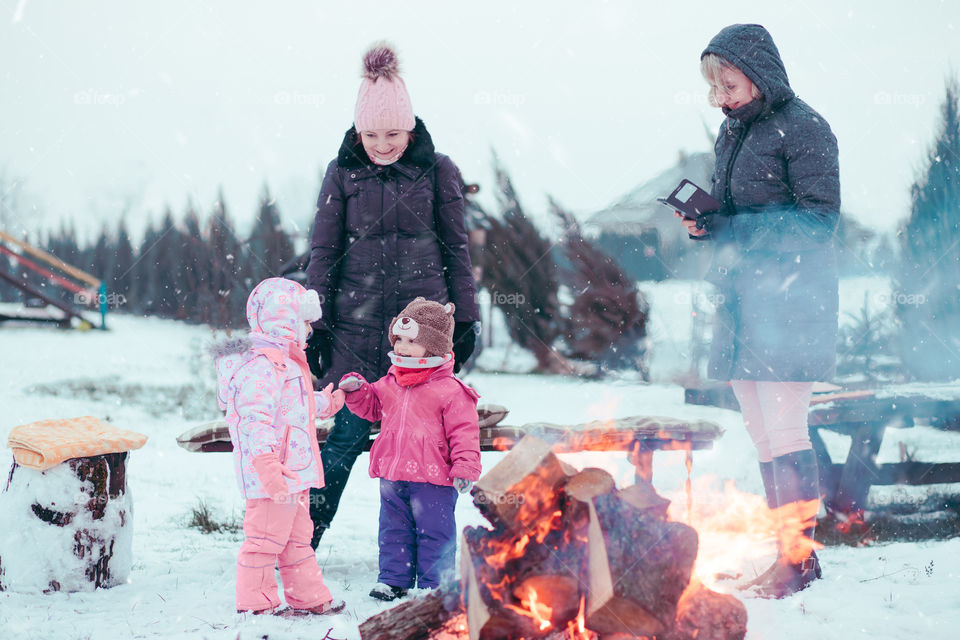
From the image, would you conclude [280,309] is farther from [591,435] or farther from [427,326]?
[591,435]

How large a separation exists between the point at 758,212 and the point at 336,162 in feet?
6.01

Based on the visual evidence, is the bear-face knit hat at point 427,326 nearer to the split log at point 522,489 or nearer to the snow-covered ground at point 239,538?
the split log at point 522,489

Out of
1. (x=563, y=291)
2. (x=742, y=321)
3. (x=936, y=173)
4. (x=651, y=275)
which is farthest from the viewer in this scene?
(x=651, y=275)

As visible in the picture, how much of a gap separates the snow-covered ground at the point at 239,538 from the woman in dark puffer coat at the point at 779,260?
37 cm

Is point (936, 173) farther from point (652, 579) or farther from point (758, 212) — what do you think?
point (652, 579)

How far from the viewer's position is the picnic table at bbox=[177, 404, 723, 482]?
11.1ft

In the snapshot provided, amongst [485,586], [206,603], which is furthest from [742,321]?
[206,603]

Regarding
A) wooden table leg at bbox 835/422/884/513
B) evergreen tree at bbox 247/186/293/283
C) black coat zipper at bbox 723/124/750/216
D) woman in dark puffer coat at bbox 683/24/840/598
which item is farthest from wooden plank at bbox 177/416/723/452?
evergreen tree at bbox 247/186/293/283

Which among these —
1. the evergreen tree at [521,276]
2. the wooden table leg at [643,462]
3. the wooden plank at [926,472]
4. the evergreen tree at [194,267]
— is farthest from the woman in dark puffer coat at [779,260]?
the evergreen tree at [194,267]

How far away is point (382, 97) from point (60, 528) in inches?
86.9

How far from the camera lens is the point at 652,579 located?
81.4 inches

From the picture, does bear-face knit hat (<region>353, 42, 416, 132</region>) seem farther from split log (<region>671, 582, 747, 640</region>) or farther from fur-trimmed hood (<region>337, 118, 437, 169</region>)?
split log (<region>671, 582, 747, 640</region>)

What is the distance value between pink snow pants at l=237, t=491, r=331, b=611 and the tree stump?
0.77m

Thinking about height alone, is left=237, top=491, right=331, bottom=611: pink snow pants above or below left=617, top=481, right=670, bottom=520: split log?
below
